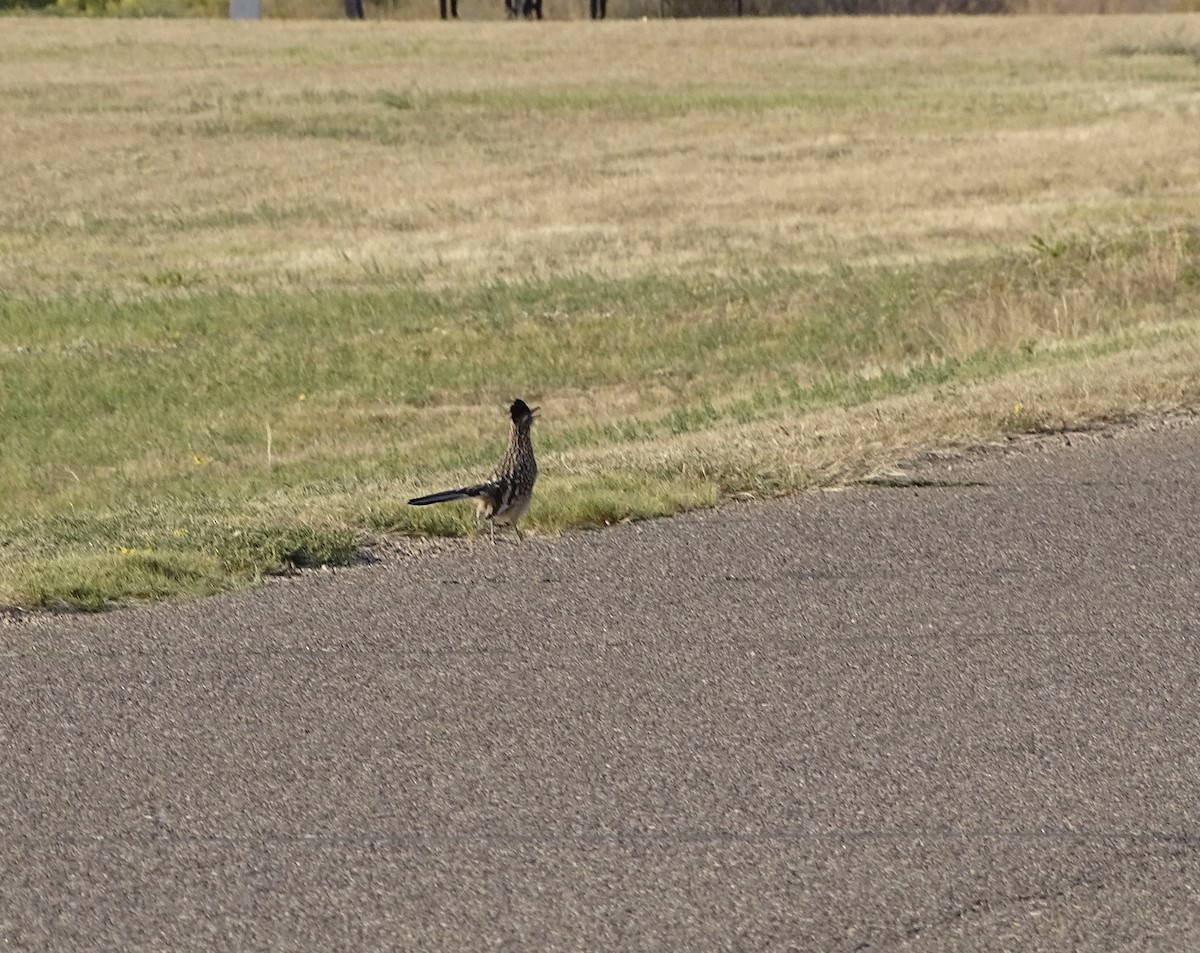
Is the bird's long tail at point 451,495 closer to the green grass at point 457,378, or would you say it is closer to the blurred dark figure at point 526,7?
the green grass at point 457,378

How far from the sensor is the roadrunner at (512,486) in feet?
25.1

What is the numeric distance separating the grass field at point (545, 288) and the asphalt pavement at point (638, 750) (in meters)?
0.74

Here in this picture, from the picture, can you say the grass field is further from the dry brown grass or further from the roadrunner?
the roadrunner

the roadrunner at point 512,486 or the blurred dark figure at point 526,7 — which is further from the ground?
the blurred dark figure at point 526,7

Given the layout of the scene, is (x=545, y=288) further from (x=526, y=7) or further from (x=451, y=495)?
(x=526, y=7)

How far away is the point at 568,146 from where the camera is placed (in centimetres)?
3888

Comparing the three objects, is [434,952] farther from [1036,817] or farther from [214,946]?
[1036,817]

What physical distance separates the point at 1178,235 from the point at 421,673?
54.7 ft

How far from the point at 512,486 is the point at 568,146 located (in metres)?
31.8

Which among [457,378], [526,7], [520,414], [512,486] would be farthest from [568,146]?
[526,7]

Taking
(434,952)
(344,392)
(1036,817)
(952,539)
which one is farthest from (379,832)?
(344,392)

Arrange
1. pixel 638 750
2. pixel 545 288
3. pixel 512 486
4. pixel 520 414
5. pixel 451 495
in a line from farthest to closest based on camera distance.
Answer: pixel 545 288
pixel 520 414
pixel 512 486
pixel 451 495
pixel 638 750

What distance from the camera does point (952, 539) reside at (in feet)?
26.0

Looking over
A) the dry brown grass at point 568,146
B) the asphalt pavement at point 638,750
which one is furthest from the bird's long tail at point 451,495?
the dry brown grass at point 568,146
